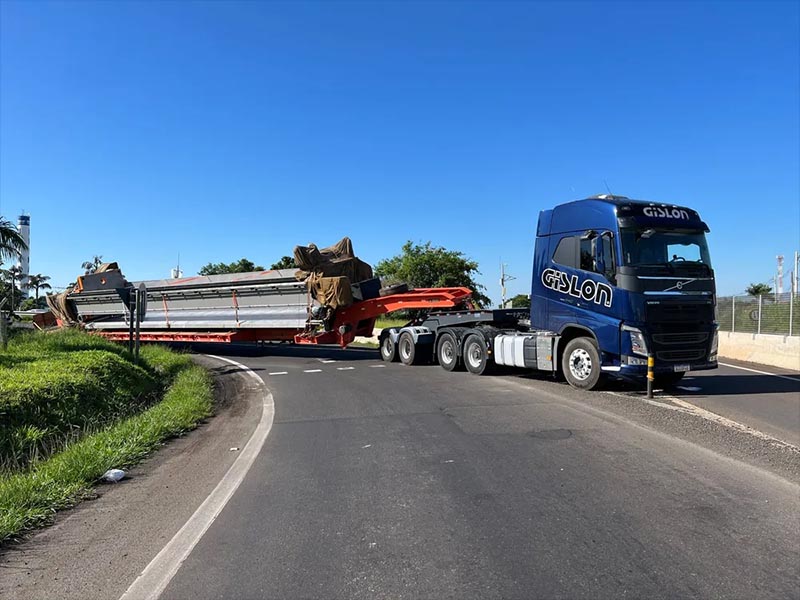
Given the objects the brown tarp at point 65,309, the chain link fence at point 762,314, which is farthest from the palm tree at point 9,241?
the chain link fence at point 762,314

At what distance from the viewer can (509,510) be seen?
15.8ft

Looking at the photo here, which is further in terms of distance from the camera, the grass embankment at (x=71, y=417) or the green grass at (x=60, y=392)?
the green grass at (x=60, y=392)

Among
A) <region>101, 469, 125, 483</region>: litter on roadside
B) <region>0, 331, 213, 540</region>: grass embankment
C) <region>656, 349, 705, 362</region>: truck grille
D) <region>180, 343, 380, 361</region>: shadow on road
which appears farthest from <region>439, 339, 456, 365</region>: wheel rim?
<region>101, 469, 125, 483</region>: litter on roadside

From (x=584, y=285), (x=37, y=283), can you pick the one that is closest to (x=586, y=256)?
(x=584, y=285)

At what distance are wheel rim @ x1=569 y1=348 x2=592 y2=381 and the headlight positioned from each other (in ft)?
3.82

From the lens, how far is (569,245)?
1177 cm

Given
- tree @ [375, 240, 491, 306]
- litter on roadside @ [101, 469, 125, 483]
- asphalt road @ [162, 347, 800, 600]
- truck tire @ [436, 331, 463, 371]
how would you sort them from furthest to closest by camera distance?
tree @ [375, 240, 491, 306], truck tire @ [436, 331, 463, 371], litter on roadside @ [101, 469, 125, 483], asphalt road @ [162, 347, 800, 600]

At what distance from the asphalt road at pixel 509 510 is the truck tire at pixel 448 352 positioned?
6.18 metres

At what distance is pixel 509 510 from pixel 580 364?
7.38 meters

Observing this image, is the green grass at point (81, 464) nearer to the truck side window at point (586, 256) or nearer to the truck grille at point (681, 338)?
the truck side window at point (586, 256)

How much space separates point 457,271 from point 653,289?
127 ft

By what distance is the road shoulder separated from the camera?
3754 millimetres

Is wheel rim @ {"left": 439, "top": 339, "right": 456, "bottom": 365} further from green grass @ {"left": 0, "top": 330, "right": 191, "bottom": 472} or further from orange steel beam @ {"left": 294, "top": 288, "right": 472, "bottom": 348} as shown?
green grass @ {"left": 0, "top": 330, "right": 191, "bottom": 472}

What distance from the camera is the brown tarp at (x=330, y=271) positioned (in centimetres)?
1831
